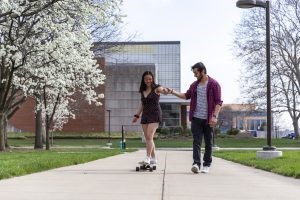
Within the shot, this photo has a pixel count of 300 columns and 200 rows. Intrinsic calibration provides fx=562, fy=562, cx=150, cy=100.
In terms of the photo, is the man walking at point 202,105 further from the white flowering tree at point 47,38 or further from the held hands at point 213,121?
the white flowering tree at point 47,38

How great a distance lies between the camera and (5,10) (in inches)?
758

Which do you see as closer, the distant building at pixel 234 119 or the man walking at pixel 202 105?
the man walking at pixel 202 105

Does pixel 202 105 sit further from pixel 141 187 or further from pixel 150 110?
pixel 141 187

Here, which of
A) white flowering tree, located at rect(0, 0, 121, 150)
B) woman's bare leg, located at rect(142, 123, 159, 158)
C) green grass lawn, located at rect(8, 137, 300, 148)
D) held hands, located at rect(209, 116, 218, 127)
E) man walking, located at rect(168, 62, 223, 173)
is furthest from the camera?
green grass lawn, located at rect(8, 137, 300, 148)

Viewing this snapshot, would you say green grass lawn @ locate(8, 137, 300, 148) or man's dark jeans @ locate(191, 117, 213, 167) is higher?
man's dark jeans @ locate(191, 117, 213, 167)

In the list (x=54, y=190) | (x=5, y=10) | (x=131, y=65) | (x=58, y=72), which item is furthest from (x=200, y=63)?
(x=131, y=65)

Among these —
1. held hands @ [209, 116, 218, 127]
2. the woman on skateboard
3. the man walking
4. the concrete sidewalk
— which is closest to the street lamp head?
the woman on skateboard

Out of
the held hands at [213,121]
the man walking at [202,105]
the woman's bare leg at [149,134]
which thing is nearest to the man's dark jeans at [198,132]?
the man walking at [202,105]

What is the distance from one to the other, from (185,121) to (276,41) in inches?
1465

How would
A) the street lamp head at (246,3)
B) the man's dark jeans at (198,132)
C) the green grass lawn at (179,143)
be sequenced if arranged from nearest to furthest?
1. the man's dark jeans at (198,132)
2. the street lamp head at (246,3)
3. the green grass lawn at (179,143)

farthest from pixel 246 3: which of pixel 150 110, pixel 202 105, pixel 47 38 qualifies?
pixel 47 38

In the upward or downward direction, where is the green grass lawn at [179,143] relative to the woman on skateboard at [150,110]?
downward

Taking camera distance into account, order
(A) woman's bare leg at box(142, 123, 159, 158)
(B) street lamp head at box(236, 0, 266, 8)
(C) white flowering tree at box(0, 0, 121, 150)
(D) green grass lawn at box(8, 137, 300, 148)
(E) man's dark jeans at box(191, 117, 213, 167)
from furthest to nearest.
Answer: (D) green grass lawn at box(8, 137, 300, 148) < (C) white flowering tree at box(0, 0, 121, 150) < (B) street lamp head at box(236, 0, 266, 8) < (A) woman's bare leg at box(142, 123, 159, 158) < (E) man's dark jeans at box(191, 117, 213, 167)

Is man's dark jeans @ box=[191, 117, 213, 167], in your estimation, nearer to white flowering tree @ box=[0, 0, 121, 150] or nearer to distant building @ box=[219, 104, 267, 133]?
white flowering tree @ box=[0, 0, 121, 150]
